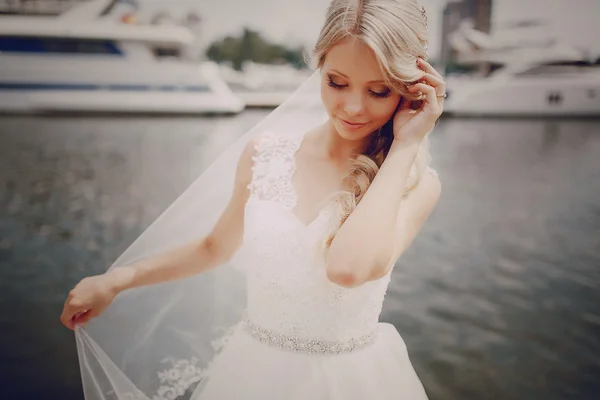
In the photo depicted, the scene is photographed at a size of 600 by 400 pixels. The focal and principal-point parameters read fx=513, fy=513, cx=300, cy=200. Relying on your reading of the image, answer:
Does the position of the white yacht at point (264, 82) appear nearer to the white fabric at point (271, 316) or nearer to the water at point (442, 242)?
the water at point (442, 242)

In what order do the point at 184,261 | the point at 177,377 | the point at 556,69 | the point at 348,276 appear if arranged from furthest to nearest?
the point at 556,69 → the point at 177,377 → the point at 184,261 → the point at 348,276

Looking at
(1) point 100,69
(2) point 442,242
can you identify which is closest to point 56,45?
(1) point 100,69

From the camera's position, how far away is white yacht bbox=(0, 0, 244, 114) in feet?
8.52

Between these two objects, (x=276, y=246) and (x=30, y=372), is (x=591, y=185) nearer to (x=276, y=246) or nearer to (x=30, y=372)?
(x=276, y=246)

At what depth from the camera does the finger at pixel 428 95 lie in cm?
73

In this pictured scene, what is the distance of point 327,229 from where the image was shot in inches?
31.3

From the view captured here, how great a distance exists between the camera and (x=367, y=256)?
68 cm

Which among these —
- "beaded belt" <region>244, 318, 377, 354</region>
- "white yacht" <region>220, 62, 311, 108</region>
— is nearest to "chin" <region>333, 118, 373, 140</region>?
"beaded belt" <region>244, 318, 377, 354</region>

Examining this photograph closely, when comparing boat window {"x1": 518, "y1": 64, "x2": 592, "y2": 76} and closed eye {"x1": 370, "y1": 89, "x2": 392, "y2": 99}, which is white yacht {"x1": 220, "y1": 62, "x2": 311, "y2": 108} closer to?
boat window {"x1": 518, "y1": 64, "x2": 592, "y2": 76}

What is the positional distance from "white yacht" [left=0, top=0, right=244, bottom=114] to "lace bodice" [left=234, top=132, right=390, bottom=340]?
1670 mm

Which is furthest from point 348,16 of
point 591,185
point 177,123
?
point 177,123

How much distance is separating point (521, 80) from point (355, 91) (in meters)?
2.29

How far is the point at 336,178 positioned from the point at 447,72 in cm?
170

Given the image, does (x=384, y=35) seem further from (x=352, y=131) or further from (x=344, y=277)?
(x=344, y=277)
